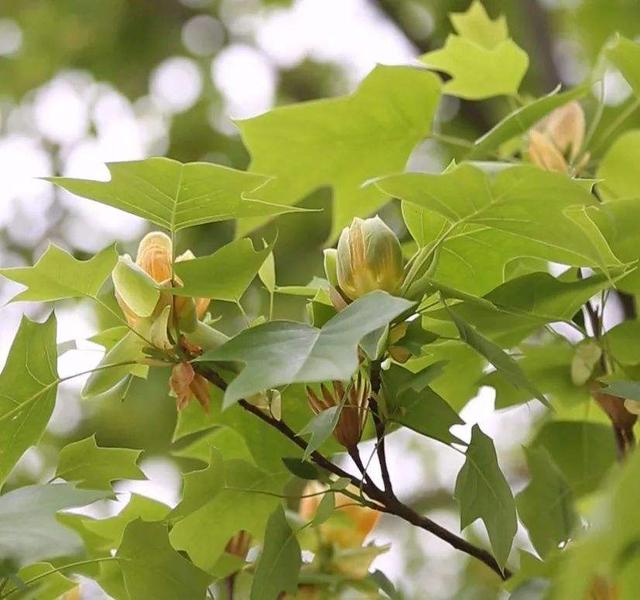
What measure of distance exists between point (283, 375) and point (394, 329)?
0.31ft

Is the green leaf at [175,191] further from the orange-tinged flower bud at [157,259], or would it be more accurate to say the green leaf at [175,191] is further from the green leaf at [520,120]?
the green leaf at [520,120]

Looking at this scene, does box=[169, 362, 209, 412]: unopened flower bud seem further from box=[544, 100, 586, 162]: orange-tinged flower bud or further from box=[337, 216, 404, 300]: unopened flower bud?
box=[544, 100, 586, 162]: orange-tinged flower bud

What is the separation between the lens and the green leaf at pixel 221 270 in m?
0.44

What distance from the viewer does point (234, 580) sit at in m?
0.58

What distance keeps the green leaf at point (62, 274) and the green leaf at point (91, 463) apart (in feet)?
0.22

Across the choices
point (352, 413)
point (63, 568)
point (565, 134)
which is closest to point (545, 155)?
point (565, 134)

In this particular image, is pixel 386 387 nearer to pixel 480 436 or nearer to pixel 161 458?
pixel 480 436

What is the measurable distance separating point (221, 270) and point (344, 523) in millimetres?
250

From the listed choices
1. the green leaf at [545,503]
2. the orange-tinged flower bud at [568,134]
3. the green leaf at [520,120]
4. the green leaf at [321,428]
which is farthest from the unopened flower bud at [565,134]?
the green leaf at [321,428]

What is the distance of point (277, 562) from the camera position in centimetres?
46

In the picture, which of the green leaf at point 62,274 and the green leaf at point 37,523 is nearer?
the green leaf at point 37,523

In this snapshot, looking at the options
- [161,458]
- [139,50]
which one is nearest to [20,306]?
[161,458]

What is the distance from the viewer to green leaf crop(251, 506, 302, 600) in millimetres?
456

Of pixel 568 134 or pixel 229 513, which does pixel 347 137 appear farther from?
pixel 229 513
